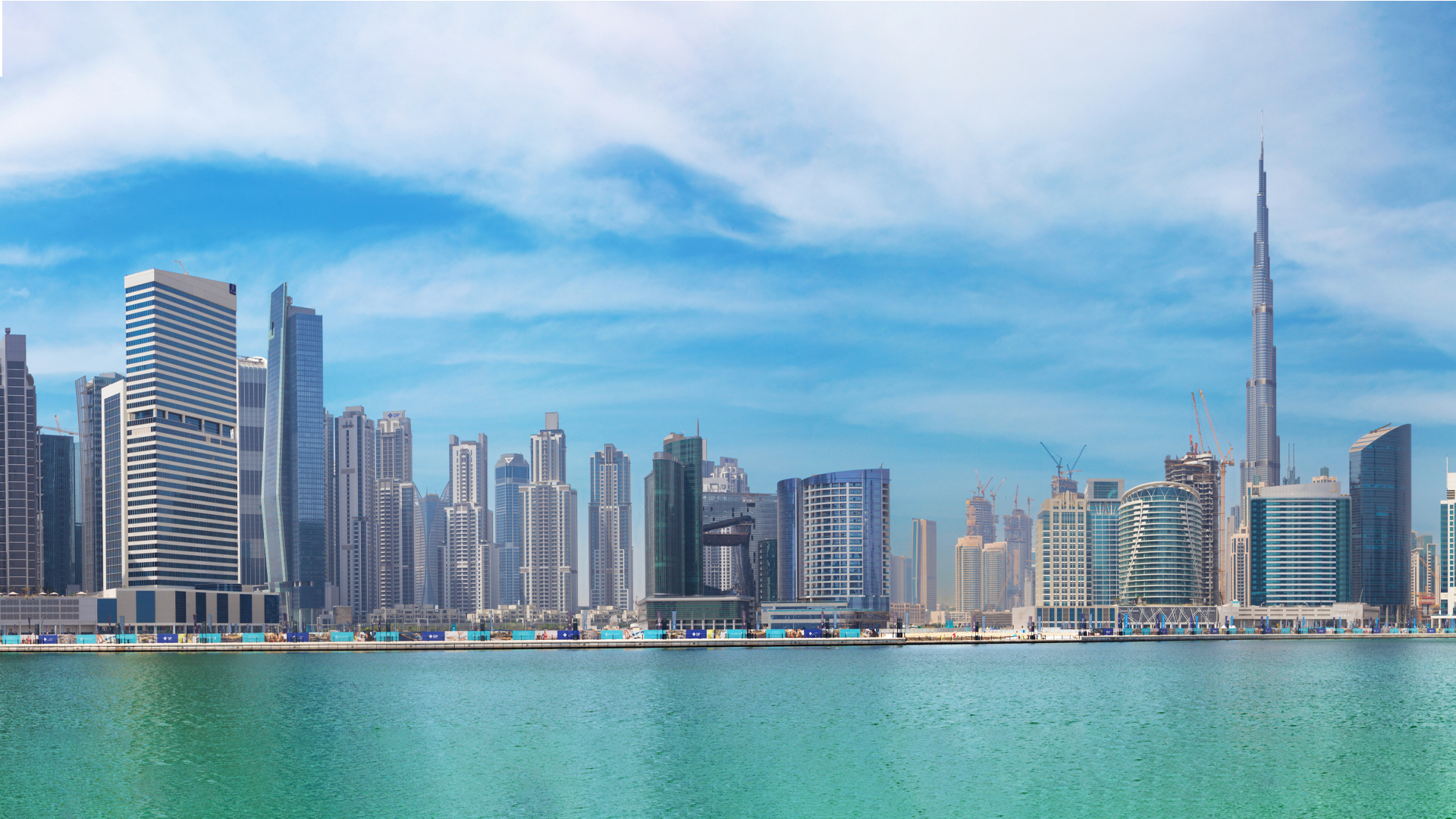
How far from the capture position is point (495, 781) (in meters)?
74.1

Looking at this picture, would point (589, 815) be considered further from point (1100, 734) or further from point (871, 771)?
point (1100, 734)

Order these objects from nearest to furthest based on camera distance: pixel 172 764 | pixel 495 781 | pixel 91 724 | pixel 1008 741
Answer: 1. pixel 495 781
2. pixel 172 764
3. pixel 1008 741
4. pixel 91 724

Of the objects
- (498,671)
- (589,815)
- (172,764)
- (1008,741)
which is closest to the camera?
(589,815)

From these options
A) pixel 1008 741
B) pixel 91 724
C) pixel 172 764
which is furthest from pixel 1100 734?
pixel 91 724

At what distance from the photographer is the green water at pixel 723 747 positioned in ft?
225

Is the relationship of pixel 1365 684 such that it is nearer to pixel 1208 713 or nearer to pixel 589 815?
pixel 1208 713

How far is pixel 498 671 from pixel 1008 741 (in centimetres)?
9209

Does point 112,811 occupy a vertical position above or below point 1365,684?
above

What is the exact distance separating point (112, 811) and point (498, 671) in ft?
339

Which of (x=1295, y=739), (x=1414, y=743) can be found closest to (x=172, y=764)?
(x=1295, y=739)

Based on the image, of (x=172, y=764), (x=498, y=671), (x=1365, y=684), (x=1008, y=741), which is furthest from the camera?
(x=498, y=671)

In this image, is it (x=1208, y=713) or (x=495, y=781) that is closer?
(x=495, y=781)

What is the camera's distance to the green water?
6862 centimetres

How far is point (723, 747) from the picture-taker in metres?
88.4
